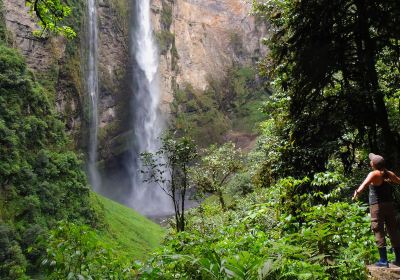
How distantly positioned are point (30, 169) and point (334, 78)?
24700 mm

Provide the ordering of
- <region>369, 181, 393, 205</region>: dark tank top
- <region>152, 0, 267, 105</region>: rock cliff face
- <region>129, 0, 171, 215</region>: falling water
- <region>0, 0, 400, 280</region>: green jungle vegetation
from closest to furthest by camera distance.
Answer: <region>0, 0, 400, 280</region>: green jungle vegetation, <region>369, 181, 393, 205</region>: dark tank top, <region>129, 0, 171, 215</region>: falling water, <region>152, 0, 267, 105</region>: rock cliff face

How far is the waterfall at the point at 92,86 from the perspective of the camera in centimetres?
4519

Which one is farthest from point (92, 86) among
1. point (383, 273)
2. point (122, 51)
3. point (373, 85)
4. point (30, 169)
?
point (383, 273)

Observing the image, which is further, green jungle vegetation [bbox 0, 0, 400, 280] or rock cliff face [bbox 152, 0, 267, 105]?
rock cliff face [bbox 152, 0, 267, 105]

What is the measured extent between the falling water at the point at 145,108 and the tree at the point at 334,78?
137ft

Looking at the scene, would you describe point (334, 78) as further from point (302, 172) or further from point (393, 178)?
point (393, 178)

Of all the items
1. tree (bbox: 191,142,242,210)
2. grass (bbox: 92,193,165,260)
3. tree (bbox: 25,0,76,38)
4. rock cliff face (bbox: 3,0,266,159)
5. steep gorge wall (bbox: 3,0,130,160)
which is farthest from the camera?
rock cliff face (bbox: 3,0,266,159)

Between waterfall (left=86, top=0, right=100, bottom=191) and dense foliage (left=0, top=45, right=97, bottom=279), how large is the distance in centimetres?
1097

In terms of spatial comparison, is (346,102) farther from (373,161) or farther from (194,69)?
(194,69)

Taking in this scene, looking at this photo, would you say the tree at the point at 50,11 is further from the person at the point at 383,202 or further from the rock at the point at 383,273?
the rock at the point at 383,273

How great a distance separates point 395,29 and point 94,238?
6.25 m

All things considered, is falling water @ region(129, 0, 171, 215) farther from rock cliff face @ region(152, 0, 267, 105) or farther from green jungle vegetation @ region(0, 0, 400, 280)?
green jungle vegetation @ region(0, 0, 400, 280)

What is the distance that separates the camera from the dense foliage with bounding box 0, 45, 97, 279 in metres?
24.2

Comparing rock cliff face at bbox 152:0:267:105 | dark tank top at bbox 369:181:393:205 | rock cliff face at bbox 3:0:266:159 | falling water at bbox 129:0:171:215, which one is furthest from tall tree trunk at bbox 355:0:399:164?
rock cliff face at bbox 152:0:267:105
